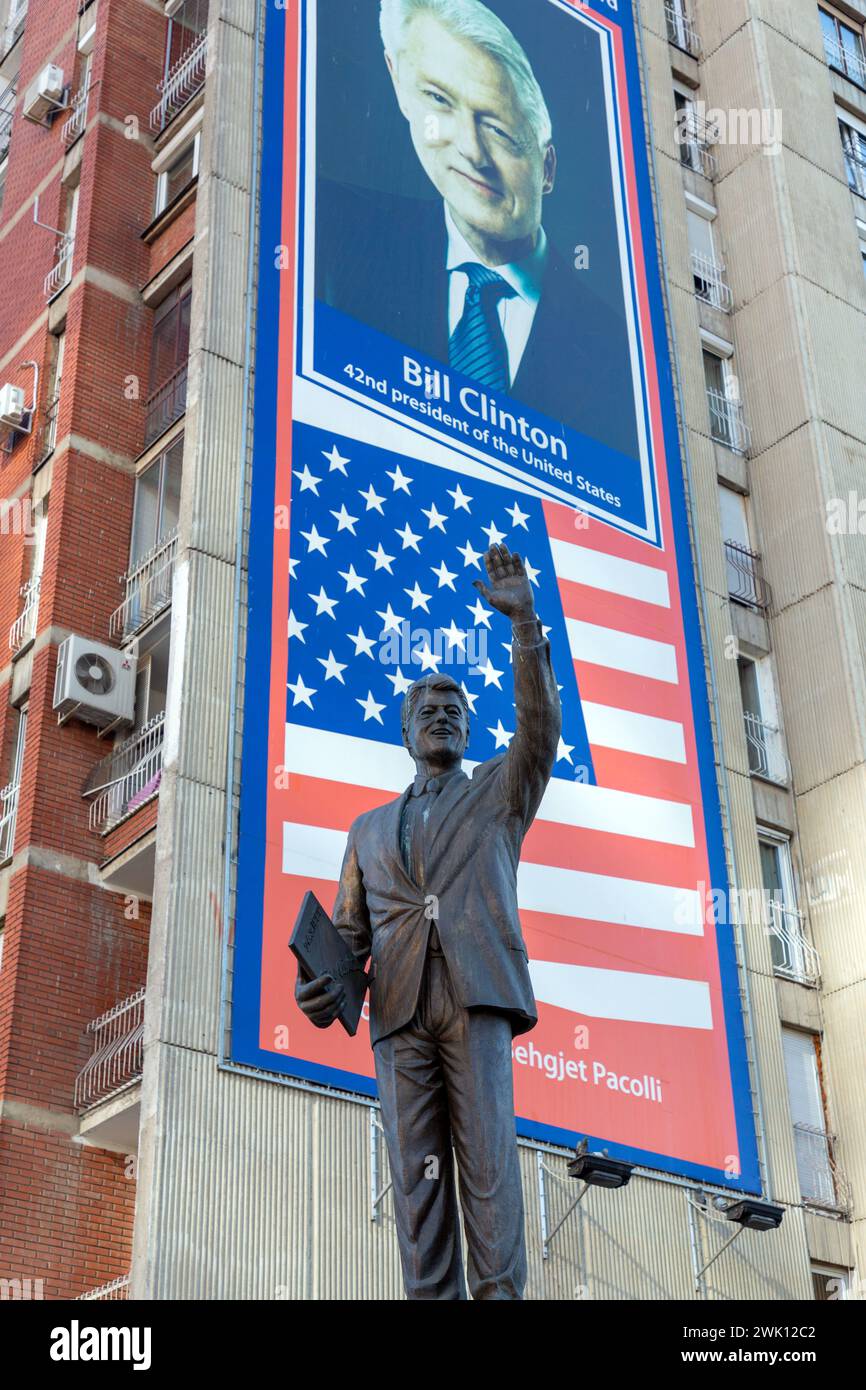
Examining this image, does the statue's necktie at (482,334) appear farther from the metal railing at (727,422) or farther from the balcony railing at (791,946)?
the balcony railing at (791,946)

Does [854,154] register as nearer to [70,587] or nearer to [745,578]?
[745,578]

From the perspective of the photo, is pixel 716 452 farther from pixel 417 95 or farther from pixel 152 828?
pixel 152 828

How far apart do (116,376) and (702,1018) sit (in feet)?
44.2

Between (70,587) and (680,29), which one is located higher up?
(680,29)

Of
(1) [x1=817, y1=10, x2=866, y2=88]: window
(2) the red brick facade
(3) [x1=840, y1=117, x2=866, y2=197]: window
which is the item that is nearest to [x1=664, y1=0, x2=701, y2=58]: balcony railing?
(1) [x1=817, y1=10, x2=866, y2=88]: window

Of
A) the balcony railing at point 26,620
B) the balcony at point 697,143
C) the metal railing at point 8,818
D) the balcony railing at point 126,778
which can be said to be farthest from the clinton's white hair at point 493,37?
the metal railing at point 8,818

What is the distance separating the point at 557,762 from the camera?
89.9ft

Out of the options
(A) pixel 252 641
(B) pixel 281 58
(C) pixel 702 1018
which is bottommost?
(C) pixel 702 1018

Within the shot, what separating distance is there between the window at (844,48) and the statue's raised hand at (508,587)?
3715 cm

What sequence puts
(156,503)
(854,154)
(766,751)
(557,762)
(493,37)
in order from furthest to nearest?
(854,154), (493,37), (766,751), (156,503), (557,762)

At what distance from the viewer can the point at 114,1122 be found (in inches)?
931

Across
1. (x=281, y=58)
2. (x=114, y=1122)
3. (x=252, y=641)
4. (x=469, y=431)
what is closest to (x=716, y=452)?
(x=469, y=431)

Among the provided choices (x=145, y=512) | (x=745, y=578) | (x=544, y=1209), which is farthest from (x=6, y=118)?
(x=544, y=1209)

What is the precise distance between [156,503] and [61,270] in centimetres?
547
